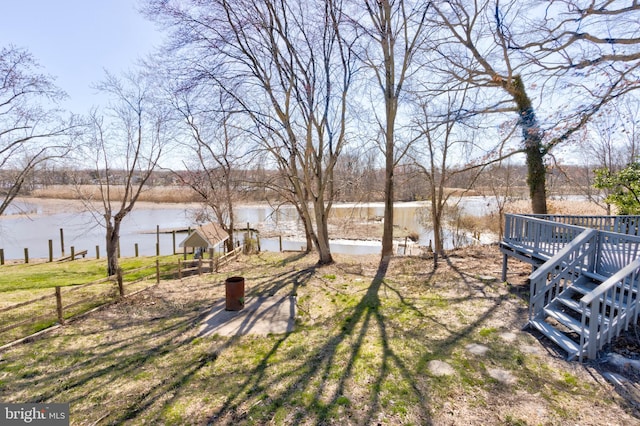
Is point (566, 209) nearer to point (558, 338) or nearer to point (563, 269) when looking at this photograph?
point (563, 269)

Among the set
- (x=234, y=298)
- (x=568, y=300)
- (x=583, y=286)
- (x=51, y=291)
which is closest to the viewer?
(x=568, y=300)

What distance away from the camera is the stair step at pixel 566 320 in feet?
11.9

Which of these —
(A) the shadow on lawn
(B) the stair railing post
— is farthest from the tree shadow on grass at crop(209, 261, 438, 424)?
(B) the stair railing post

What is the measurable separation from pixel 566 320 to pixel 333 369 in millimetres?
3041

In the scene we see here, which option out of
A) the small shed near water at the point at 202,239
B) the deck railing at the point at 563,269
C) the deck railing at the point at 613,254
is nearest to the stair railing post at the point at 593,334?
the deck railing at the point at 563,269

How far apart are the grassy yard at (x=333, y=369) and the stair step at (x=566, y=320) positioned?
365 mm

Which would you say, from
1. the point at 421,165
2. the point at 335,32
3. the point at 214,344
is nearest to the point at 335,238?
the point at 421,165

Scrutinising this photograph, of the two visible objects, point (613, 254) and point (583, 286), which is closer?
point (613, 254)

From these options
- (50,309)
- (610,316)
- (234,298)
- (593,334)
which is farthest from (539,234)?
(50,309)

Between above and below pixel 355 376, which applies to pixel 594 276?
above

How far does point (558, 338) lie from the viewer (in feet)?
12.7

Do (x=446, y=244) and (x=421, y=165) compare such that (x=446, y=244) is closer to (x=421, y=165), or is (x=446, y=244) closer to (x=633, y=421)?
(x=421, y=165)

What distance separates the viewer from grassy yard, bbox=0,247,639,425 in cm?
293

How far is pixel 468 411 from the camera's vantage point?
9.33 ft
